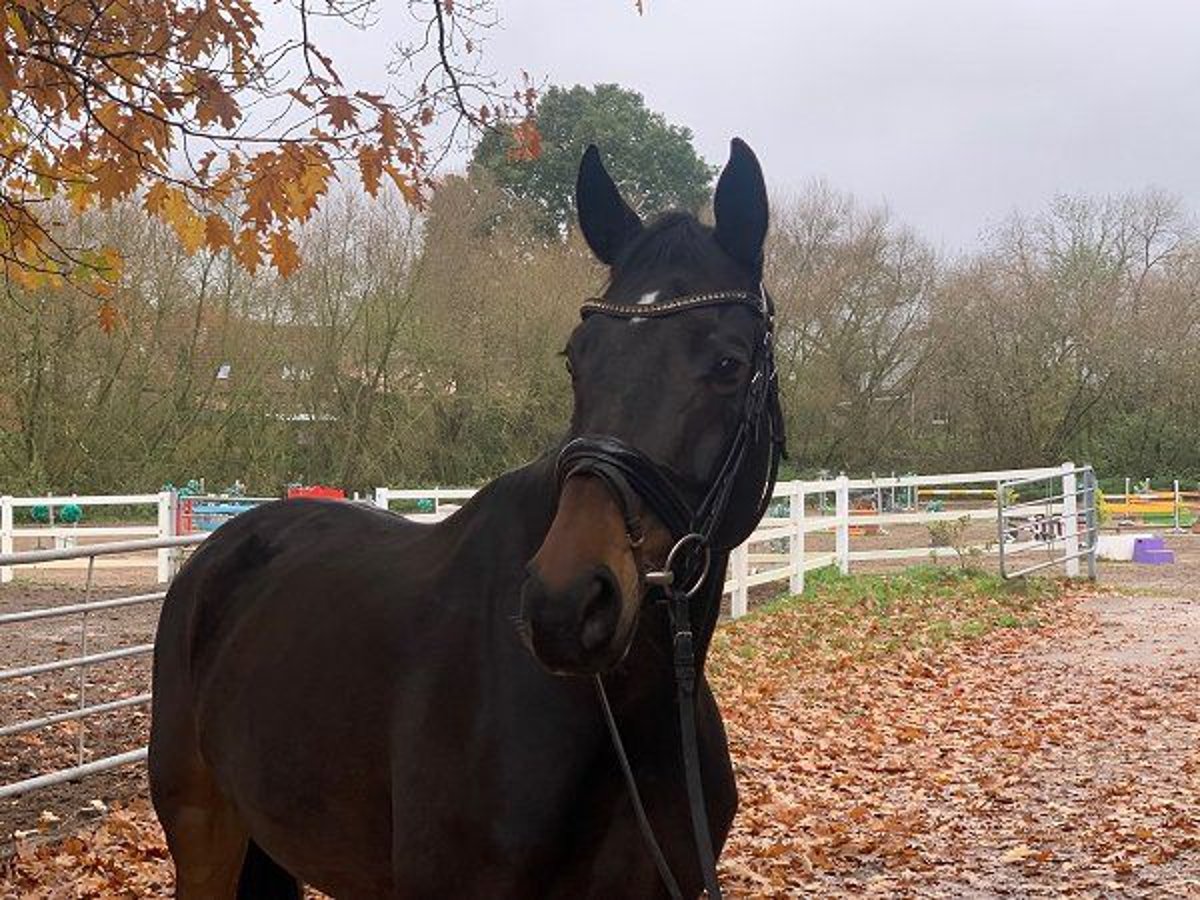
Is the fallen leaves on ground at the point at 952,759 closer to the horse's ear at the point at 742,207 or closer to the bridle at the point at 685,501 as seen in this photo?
the bridle at the point at 685,501

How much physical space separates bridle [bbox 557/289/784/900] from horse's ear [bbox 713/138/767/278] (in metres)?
0.08

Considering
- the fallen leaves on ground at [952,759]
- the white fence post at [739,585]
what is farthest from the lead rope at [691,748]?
the white fence post at [739,585]

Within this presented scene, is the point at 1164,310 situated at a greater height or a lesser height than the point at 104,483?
greater

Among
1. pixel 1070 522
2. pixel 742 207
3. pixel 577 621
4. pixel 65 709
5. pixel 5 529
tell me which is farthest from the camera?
pixel 1070 522

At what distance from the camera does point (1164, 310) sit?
30234mm

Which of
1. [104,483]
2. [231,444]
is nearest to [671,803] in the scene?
[104,483]

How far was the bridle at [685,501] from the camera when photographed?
1.79 m

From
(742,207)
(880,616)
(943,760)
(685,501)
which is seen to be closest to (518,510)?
(685,501)

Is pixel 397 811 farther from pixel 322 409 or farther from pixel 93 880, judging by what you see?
pixel 322 409

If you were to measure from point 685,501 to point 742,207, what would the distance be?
55 cm

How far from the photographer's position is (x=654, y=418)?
186 cm

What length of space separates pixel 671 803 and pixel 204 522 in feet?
56.5

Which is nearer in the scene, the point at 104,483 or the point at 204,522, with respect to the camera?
the point at 204,522

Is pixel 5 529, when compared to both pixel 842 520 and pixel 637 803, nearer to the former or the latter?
pixel 842 520
